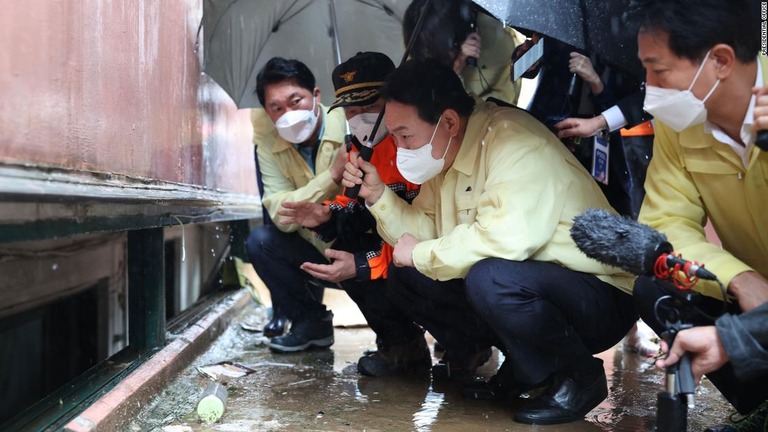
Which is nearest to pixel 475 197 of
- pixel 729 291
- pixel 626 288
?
pixel 626 288

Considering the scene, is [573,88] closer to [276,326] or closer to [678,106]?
[678,106]

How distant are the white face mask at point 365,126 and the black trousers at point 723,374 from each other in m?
1.33

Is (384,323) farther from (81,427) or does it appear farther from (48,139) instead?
(48,139)

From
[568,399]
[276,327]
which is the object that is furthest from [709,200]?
[276,327]

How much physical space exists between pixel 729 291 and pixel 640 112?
1.05 meters

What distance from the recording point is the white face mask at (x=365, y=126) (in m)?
3.17

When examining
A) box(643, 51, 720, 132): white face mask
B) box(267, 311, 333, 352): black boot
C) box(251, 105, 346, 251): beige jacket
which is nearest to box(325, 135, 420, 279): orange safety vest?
box(251, 105, 346, 251): beige jacket

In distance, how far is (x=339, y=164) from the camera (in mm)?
3400

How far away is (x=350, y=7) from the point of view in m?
3.63

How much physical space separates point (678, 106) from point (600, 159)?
100cm

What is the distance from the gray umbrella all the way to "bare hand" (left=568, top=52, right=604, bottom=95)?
35.3 inches

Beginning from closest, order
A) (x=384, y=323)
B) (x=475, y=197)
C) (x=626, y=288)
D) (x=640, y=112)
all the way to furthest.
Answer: (x=626, y=288)
(x=475, y=197)
(x=640, y=112)
(x=384, y=323)

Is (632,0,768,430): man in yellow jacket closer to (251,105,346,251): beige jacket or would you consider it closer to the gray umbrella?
the gray umbrella

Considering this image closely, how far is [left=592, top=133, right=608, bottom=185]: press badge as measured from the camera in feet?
9.82
